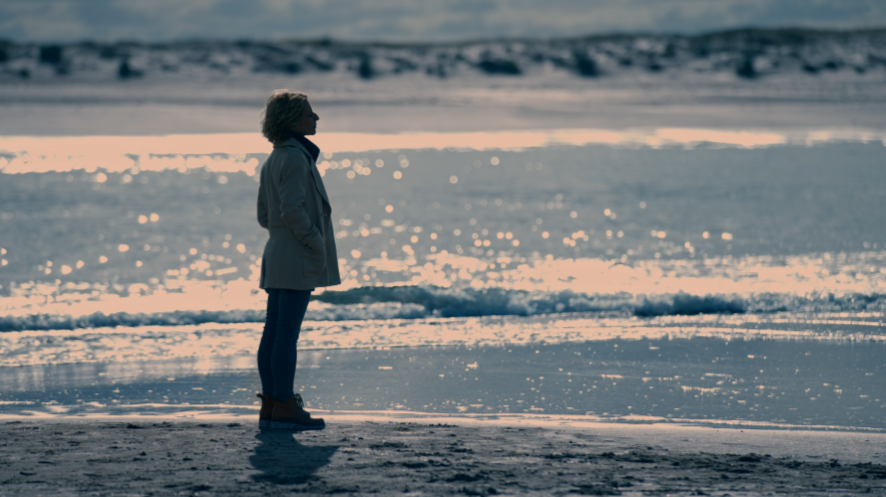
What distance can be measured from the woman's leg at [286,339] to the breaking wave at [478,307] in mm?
3168

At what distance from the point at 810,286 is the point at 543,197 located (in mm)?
6367

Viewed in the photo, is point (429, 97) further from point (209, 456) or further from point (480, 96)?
point (209, 456)

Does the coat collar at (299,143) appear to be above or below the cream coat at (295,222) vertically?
above

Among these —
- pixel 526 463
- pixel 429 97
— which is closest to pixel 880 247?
pixel 526 463

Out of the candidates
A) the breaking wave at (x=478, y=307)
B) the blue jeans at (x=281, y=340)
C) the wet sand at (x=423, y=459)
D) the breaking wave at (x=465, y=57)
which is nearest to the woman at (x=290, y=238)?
the blue jeans at (x=281, y=340)

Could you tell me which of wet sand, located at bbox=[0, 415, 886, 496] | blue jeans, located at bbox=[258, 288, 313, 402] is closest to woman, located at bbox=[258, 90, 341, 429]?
blue jeans, located at bbox=[258, 288, 313, 402]

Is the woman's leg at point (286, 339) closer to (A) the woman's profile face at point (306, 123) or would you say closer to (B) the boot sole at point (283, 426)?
(B) the boot sole at point (283, 426)

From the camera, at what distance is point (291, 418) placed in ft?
14.5

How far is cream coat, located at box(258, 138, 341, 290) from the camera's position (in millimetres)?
4215

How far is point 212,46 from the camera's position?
42.1 m

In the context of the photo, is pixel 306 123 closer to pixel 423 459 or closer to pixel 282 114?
pixel 282 114

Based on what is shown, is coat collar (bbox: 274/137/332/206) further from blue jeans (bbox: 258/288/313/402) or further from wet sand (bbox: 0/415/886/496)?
wet sand (bbox: 0/415/886/496)

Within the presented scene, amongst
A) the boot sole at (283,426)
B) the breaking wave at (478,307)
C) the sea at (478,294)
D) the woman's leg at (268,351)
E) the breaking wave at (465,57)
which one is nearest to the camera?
the boot sole at (283,426)

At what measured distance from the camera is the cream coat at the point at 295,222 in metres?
4.21
